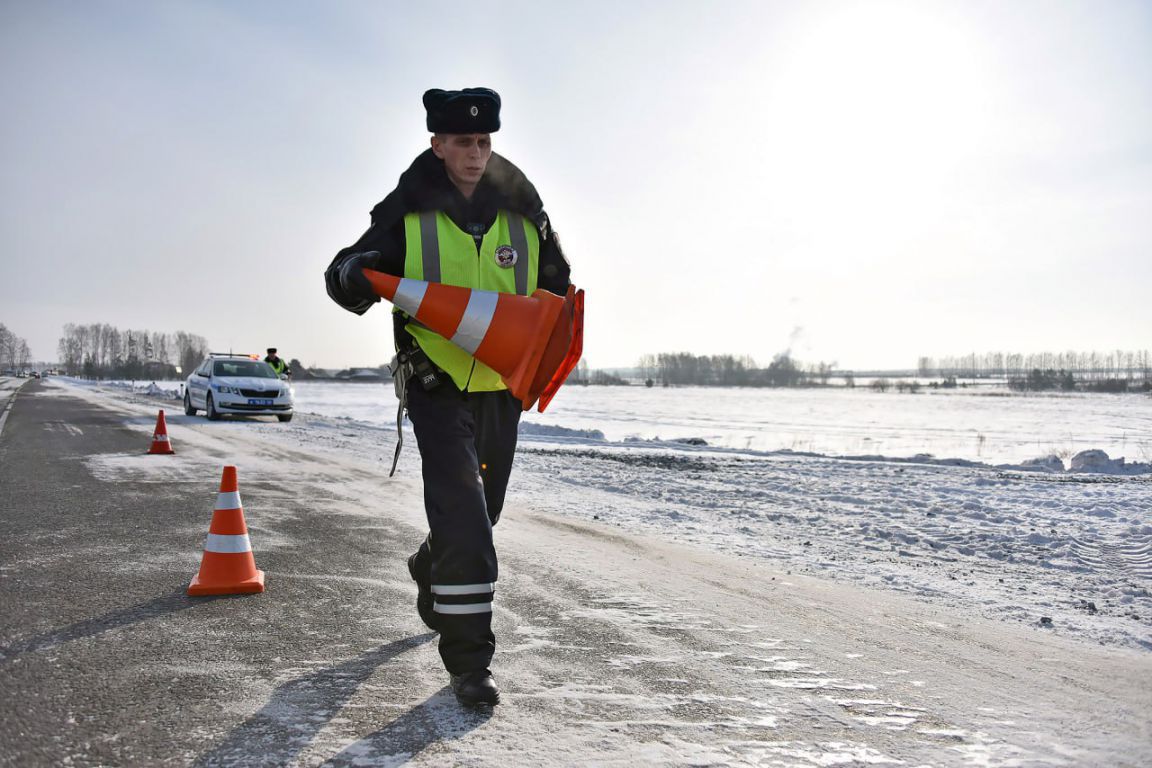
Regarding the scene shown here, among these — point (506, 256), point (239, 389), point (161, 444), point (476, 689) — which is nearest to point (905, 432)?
point (239, 389)

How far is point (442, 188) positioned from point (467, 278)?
1.24 ft

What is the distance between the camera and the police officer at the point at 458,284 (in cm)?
260

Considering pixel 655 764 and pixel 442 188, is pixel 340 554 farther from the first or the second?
pixel 655 764

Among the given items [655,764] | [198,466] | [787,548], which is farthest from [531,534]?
[198,466]

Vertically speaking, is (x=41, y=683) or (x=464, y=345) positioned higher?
(x=464, y=345)

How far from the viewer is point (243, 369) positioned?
19.5 m

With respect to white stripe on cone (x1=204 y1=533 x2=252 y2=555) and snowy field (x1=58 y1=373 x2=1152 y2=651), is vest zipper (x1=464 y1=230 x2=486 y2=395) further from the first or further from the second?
snowy field (x1=58 y1=373 x2=1152 y2=651)

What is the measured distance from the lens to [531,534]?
19.0ft

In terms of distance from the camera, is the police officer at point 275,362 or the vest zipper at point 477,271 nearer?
the vest zipper at point 477,271

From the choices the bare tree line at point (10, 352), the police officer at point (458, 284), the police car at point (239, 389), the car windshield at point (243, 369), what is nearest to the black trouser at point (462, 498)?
the police officer at point (458, 284)

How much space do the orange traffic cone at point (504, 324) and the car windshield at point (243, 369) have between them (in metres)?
18.2

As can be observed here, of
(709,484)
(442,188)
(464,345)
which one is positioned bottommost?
(709,484)

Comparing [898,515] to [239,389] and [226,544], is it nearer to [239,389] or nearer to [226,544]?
[226,544]

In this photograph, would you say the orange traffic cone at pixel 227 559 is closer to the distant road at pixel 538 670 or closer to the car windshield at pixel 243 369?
the distant road at pixel 538 670
